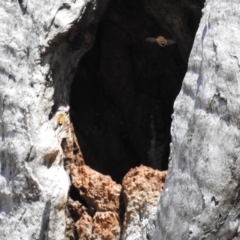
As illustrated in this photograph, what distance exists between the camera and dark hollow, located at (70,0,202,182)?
2256mm

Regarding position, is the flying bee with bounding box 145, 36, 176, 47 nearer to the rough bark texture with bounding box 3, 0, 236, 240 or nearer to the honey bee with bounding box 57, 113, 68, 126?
the rough bark texture with bounding box 3, 0, 236, 240

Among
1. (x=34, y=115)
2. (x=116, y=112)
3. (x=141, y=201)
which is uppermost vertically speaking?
(x=116, y=112)

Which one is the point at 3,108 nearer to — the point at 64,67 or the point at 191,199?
the point at 64,67

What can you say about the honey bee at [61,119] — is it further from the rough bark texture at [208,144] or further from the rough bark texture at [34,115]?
the rough bark texture at [208,144]

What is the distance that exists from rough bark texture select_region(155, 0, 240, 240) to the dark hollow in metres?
0.56

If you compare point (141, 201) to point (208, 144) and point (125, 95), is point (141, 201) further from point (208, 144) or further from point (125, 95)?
point (125, 95)

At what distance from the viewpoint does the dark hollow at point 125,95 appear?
2.26 m

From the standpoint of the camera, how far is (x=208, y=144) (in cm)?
158

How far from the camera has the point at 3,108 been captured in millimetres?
1852

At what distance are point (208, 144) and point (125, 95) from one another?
0.75 m

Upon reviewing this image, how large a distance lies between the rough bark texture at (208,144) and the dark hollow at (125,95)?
→ 1.85 ft

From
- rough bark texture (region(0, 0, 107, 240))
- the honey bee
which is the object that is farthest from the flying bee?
the honey bee

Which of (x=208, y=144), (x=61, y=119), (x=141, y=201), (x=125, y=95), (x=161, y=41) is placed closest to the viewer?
(x=208, y=144)

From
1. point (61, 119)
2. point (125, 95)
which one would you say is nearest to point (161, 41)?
point (125, 95)
